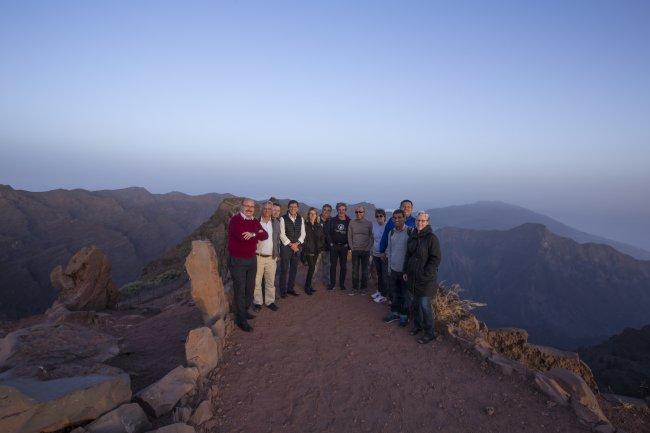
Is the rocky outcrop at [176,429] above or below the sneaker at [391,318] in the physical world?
above

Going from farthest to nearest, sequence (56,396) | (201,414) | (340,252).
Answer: (340,252) → (201,414) → (56,396)

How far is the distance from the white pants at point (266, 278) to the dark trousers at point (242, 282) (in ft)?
1.91

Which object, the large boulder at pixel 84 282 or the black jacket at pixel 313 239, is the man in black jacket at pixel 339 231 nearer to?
the black jacket at pixel 313 239

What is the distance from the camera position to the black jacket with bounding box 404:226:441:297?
21.7 feet

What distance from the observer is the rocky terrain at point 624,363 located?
43.6 ft

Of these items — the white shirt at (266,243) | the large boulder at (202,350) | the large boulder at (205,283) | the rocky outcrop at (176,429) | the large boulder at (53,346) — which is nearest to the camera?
the rocky outcrop at (176,429)

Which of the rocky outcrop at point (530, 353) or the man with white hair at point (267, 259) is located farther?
the rocky outcrop at point (530, 353)

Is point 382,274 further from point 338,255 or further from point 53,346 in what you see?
point 53,346

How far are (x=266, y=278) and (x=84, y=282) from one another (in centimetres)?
791

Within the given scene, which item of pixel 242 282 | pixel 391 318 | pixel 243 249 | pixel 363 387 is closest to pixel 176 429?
pixel 363 387

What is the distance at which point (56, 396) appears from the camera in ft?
12.6

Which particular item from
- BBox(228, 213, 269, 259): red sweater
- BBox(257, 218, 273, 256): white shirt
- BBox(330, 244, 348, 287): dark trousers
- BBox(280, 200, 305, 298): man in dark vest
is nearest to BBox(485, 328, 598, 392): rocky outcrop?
BBox(330, 244, 348, 287): dark trousers

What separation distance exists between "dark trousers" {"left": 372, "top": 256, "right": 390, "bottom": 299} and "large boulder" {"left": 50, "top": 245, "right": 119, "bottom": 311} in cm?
962

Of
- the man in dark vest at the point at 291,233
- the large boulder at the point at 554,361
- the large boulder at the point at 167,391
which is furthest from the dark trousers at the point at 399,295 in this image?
the large boulder at the point at 167,391
